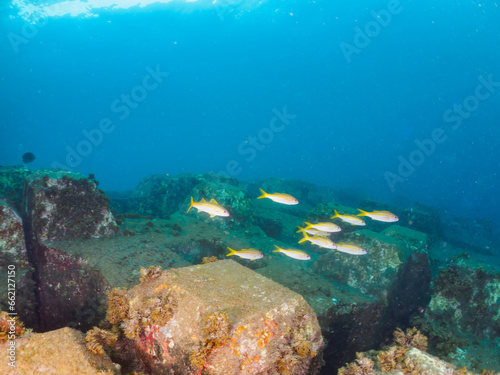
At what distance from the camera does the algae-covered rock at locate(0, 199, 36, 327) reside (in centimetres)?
539

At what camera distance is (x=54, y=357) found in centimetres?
252

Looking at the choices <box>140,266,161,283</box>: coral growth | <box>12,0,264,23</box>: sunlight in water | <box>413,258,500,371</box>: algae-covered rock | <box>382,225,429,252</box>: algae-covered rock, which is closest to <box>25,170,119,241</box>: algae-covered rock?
<box>140,266,161,283</box>: coral growth

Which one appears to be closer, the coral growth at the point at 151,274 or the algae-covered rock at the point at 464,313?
the coral growth at the point at 151,274

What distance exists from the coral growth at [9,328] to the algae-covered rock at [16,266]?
11.1 ft

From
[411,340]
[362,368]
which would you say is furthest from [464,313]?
[362,368]

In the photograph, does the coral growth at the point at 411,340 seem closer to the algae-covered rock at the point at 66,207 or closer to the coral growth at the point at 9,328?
the coral growth at the point at 9,328

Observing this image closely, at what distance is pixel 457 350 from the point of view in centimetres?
538

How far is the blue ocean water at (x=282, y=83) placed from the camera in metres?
56.8

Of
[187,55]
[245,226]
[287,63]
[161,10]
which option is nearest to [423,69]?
[287,63]

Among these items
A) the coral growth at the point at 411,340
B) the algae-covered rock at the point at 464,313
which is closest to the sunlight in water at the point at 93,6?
the coral growth at the point at 411,340

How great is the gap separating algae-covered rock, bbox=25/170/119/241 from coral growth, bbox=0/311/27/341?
14.7 ft

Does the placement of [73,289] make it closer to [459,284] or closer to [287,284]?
[287,284]

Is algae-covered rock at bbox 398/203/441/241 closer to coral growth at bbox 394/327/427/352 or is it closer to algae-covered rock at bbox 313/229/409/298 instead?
algae-covered rock at bbox 313/229/409/298

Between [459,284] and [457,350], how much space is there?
1.92 metres
